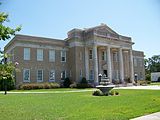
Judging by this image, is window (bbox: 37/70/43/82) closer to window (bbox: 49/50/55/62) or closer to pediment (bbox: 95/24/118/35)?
window (bbox: 49/50/55/62)

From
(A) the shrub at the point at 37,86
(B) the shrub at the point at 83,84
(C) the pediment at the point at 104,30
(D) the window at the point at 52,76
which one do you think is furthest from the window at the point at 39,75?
(C) the pediment at the point at 104,30

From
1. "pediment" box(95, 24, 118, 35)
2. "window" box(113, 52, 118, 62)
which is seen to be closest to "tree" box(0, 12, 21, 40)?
"pediment" box(95, 24, 118, 35)

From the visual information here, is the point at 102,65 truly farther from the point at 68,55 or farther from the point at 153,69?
the point at 153,69

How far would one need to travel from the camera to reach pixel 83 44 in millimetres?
44750

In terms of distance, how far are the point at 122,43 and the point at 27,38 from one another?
807 inches

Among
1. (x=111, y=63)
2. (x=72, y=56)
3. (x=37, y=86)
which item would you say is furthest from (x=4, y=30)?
(x=111, y=63)

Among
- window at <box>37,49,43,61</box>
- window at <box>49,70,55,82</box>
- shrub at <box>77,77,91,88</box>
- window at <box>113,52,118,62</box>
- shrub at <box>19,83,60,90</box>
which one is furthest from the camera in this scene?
window at <box>113,52,118,62</box>

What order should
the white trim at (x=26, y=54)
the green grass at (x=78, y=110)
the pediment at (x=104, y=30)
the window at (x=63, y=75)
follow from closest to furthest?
the green grass at (x=78, y=110), the white trim at (x=26, y=54), the window at (x=63, y=75), the pediment at (x=104, y=30)

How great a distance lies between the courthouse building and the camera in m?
39.7

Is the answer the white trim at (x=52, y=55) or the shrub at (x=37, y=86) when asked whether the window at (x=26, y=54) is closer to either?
the white trim at (x=52, y=55)

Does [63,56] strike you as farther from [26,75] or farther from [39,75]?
[26,75]

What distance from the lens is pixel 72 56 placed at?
44219 mm

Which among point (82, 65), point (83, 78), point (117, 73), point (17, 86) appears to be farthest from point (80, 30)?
point (17, 86)

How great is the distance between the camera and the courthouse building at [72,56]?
39.7m
